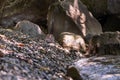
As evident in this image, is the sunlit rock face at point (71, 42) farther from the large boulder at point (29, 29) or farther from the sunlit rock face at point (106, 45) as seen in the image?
the large boulder at point (29, 29)

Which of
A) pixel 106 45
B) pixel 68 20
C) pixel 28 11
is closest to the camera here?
pixel 106 45

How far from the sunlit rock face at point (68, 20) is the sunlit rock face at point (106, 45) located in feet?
7.85

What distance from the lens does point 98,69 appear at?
27.4 feet

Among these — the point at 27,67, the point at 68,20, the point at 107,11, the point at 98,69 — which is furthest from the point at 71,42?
the point at 27,67

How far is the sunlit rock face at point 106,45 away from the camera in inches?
435

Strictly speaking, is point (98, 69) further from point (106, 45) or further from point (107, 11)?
point (107, 11)

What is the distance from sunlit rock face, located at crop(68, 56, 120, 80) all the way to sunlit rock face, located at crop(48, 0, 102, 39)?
13.7 feet

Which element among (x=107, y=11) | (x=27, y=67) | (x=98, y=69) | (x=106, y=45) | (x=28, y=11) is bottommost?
(x=98, y=69)

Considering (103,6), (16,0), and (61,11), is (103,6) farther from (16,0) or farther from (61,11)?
(16,0)

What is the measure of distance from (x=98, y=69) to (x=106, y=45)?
291 cm

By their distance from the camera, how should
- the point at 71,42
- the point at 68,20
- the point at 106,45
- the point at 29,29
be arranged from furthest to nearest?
the point at 68,20 < the point at 29,29 < the point at 71,42 < the point at 106,45

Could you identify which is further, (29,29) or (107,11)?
(107,11)

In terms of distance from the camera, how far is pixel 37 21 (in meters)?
16.5

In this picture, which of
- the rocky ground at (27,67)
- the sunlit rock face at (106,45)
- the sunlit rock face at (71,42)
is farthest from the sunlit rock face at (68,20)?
the rocky ground at (27,67)
